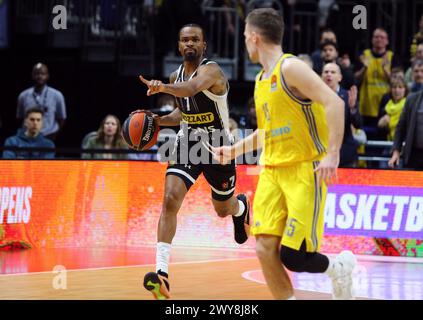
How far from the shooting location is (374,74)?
14.1 metres

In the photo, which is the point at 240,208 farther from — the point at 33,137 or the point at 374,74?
the point at 374,74

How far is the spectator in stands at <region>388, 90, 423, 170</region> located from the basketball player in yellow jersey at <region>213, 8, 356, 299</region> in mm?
5226

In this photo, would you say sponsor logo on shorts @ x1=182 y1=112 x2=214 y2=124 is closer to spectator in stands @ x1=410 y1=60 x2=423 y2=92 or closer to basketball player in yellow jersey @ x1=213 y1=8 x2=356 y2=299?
basketball player in yellow jersey @ x1=213 y1=8 x2=356 y2=299

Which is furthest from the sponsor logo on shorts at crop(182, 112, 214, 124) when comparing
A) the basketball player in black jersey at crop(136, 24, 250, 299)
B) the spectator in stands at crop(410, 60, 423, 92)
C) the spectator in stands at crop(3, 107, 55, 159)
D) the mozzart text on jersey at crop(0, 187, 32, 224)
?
the spectator in stands at crop(410, 60, 423, 92)

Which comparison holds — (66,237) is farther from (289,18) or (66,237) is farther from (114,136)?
(289,18)

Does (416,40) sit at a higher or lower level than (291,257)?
higher

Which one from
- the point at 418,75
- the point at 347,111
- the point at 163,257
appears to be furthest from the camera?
the point at 418,75

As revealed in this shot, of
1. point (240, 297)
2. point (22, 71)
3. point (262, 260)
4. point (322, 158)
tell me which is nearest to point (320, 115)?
point (322, 158)

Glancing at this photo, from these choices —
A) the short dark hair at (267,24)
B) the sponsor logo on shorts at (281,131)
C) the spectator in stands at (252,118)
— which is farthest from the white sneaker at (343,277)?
the spectator in stands at (252,118)

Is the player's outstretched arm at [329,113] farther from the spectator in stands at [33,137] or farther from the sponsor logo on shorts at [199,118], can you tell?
the spectator in stands at [33,137]

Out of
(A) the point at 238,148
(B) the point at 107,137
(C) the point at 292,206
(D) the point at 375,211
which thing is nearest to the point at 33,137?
(B) the point at 107,137

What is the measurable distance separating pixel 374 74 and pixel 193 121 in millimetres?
5868

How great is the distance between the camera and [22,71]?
15.6 metres

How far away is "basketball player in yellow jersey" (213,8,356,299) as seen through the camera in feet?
21.1
